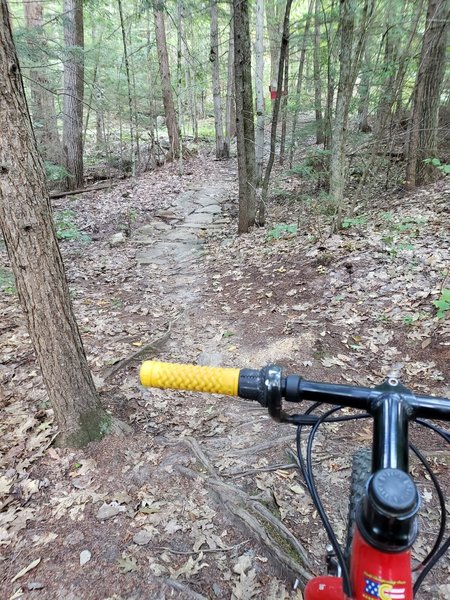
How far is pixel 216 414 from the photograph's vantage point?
3.94 m

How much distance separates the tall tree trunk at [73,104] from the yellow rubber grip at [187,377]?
13429 millimetres

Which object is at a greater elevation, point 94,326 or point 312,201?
point 312,201

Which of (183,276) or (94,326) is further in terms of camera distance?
(183,276)

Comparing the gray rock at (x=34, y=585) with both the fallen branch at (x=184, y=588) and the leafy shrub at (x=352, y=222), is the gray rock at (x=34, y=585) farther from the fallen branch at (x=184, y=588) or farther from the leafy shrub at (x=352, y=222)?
the leafy shrub at (x=352, y=222)

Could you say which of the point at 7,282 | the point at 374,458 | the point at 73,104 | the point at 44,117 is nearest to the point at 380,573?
the point at 374,458

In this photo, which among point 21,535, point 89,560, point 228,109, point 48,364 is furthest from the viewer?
point 228,109

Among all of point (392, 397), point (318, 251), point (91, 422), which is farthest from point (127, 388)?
point (318, 251)

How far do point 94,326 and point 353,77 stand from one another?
6.18 m

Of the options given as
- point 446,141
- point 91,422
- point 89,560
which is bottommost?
point 89,560

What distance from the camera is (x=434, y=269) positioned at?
5.32m

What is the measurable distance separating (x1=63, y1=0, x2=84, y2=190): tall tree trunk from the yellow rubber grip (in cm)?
1343

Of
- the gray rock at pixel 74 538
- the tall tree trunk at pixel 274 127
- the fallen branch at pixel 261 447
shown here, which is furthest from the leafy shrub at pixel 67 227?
the gray rock at pixel 74 538

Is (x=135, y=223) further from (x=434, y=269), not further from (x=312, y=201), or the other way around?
(x=434, y=269)

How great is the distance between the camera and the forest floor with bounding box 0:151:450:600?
2.41 m
